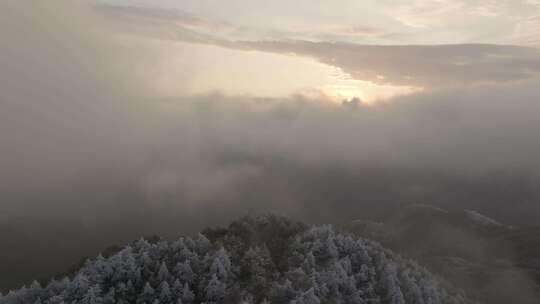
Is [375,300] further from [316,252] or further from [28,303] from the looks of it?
[28,303]

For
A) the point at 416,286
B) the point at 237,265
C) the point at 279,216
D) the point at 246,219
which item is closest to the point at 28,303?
the point at 237,265

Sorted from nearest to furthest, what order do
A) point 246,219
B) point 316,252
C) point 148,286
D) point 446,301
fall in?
1. point 148,286
2. point 316,252
3. point 446,301
4. point 246,219

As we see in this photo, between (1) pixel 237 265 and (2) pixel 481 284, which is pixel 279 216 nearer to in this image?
(1) pixel 237 265

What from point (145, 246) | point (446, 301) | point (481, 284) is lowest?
point (481, 284)

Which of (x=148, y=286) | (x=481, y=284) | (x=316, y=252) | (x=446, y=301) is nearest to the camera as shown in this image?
(x=148, y=286)

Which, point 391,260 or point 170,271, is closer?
point 170,271

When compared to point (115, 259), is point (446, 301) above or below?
below

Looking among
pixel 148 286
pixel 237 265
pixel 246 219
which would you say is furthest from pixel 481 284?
pixel 148 286
